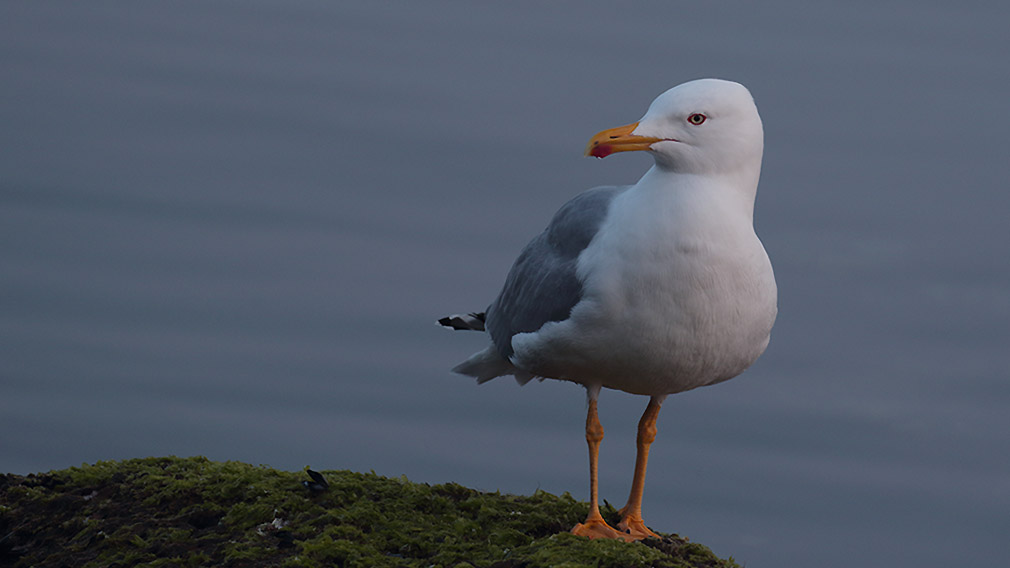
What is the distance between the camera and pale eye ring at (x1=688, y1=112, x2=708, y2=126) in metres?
7.82

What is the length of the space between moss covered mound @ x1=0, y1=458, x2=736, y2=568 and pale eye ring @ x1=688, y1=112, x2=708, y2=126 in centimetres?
277

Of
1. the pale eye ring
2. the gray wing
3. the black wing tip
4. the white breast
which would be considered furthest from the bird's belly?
the black wing tip

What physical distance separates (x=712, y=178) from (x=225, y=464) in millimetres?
4581

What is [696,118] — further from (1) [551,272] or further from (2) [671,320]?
(1) [551,272]

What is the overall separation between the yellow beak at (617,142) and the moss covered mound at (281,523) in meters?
→ 2.54

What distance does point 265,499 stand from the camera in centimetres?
902

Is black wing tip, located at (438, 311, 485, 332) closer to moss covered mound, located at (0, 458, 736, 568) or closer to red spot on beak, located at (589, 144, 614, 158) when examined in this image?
moss covered mound, located at (0, 458, 736, 568)

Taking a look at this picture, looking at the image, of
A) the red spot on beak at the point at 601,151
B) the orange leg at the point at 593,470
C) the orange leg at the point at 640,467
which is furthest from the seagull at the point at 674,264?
the orange leg at the point at 640,467

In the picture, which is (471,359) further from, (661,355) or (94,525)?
(94,525)

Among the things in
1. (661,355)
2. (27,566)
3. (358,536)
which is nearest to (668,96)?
(661,355)

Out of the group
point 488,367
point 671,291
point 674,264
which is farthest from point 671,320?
point 488,367

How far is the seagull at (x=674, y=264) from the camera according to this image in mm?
7820

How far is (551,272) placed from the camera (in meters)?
8.57

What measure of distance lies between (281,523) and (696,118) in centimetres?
397
